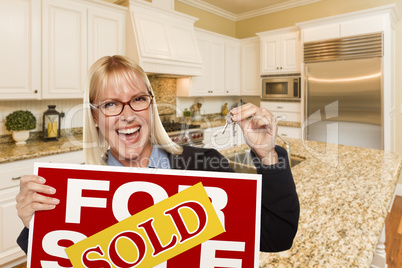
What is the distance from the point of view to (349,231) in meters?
0.95

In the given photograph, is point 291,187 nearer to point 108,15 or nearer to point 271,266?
point 271,266

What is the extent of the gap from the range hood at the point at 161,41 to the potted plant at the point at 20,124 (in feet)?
4.44

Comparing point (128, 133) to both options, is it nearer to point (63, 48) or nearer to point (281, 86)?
point (63, 48)

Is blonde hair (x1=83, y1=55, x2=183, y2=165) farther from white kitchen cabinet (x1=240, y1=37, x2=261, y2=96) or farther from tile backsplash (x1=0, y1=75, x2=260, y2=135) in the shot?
white kitchen cabinet (x1=240, y1=37, x2=261, y2=96)

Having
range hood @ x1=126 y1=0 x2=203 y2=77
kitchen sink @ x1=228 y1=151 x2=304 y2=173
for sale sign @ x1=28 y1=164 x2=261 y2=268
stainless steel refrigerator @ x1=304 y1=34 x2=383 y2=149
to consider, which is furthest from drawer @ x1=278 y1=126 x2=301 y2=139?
for sale sign @ x1=28 y1=164 x2=261 y2=268

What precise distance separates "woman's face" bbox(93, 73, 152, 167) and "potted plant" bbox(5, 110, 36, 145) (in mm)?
2134

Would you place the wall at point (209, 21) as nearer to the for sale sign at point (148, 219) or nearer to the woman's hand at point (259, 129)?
the woman's hand at point (259, 129)

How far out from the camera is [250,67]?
5.09 metres

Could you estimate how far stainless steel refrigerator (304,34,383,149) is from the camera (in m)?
3.44

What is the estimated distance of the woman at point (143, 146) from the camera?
0.75 meters

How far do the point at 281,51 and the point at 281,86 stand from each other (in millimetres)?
598

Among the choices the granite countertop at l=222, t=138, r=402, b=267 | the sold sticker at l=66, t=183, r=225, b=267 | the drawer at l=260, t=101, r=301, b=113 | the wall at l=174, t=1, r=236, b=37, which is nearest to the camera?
the sold sticker at l=66, t=183, r=225, b=267

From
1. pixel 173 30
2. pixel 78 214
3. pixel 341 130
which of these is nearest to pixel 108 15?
pixel 173 30

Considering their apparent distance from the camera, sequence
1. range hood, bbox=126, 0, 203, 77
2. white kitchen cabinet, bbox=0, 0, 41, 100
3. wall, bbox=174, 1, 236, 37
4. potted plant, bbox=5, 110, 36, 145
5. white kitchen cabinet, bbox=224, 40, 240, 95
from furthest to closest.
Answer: white kitchen cabinet, bbox=224, 40, 240, 95
wall, bbox=174, 1, 236, 37
range hood, bbox=126, 0, 203, 77
potted plant, bbox=5, 110, 36, 145
white kitchen cabinet, bbox=0, 0, 41, 100
